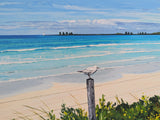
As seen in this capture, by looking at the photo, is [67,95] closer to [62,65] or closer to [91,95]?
[91,95]

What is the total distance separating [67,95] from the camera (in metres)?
5.41

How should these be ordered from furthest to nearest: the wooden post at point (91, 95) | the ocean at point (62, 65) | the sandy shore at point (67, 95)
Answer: the ocean at point (62, 65) → the sandy shore at point (67, 95) → the wooden post at point (91, 95)

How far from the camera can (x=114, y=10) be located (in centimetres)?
5875

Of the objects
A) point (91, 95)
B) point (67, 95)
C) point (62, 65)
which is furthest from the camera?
point (62, 65)

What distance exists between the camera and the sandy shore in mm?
4555

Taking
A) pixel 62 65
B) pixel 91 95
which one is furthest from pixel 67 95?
pixel 62 65

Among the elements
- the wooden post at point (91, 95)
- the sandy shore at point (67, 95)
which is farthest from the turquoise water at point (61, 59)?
the wooden post at point (91, 95)

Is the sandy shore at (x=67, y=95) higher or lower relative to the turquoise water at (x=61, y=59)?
lower

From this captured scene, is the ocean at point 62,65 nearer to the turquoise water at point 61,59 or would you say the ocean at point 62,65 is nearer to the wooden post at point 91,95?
the turquoise water at point 61,59

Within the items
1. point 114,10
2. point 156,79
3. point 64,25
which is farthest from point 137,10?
point 156,79

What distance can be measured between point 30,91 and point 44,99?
112 cm

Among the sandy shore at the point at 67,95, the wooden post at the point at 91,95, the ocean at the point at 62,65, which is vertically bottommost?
the wooden post at the point at 91,95

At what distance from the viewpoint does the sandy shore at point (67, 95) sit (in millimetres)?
4555

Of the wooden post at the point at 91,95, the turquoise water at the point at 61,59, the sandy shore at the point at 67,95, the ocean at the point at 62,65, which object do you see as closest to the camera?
the wooden post at the point at 91,95
